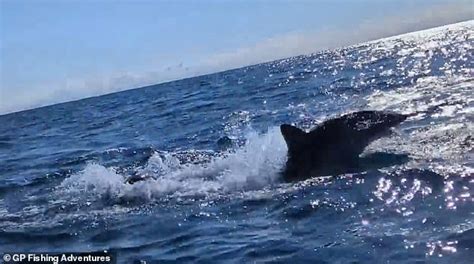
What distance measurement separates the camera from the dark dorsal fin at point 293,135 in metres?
13.9

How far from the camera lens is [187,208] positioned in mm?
12289

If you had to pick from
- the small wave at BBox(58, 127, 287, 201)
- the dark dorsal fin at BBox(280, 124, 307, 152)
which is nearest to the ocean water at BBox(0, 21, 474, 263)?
the small wave at BBox(58, 127, 287, 201)

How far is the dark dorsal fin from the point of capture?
45.4 ft

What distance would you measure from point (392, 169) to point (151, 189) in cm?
568

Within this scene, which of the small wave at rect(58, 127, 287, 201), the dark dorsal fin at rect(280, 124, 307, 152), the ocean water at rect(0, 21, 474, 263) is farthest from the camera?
the small wave at rect(58, 127, 287, 201)

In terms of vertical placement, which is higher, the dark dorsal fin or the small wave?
the dark dorsal fin

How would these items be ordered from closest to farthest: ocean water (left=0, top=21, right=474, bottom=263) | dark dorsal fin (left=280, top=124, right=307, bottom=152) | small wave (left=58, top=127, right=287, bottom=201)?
ocean water (left=0, top=21, right=474, bottom=263), dark dorsal fin (left=280, top=124, right=307, bottom=152), small wave (left=58, top=127, right=287, bottom=201)

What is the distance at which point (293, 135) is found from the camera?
14.0 m

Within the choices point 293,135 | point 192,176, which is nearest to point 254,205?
point 293,135

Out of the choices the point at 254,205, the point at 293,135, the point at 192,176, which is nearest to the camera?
the point at 254,205

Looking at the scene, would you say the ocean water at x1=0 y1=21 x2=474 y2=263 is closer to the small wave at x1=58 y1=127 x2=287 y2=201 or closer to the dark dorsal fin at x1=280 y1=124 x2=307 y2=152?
the small wave at x1=58 y1=127 x2=287 y2=201

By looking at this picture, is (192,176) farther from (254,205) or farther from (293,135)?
(254,205)

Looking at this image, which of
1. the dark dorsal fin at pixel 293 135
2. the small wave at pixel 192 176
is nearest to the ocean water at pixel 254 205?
the small wave at pixel 192 176

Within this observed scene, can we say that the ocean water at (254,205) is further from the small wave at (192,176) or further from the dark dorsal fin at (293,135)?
the dark dorsal fin at (293,135)
